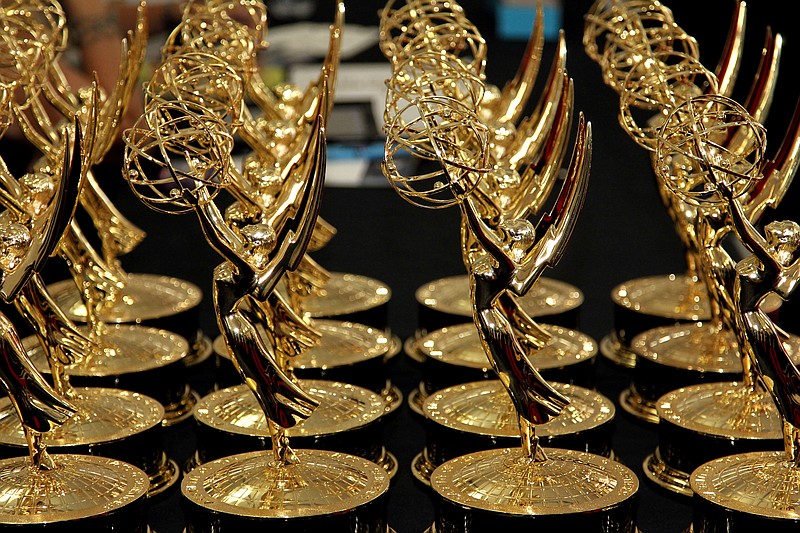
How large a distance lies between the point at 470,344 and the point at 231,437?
361 millimetres

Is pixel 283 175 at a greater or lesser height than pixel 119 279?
greater

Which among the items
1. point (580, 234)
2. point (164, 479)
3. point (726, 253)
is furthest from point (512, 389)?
point (580, 234)

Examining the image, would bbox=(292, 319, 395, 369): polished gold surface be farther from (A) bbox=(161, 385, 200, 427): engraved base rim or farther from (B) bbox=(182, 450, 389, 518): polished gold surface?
(B) bbox=(182, 450, 389, 518): polished gold surface

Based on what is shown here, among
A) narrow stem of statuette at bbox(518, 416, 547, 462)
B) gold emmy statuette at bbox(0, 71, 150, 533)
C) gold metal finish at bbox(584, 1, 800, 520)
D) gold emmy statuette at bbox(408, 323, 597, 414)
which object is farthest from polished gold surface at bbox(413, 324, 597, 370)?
gold emmy statuette at bbox(0, 71, 150, 533)

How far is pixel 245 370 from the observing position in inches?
44.5

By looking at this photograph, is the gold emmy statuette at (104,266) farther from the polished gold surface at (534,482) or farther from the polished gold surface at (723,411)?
the polished gold surface at (723,411)

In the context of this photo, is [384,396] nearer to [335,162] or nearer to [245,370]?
[245,370]

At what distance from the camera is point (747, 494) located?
1.09 m

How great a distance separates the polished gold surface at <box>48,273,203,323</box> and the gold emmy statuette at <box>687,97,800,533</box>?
74cm

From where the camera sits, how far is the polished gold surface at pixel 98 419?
125 centimetres

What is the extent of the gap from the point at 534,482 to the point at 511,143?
632 millimetres

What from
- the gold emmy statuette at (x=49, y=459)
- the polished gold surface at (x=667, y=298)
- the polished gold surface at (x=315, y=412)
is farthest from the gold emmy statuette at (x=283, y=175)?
the polished gold surface at (x=667, y=298)

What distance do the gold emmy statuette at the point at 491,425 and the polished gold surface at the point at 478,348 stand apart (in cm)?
10

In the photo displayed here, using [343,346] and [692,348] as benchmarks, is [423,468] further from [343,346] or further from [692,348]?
[692,348]
